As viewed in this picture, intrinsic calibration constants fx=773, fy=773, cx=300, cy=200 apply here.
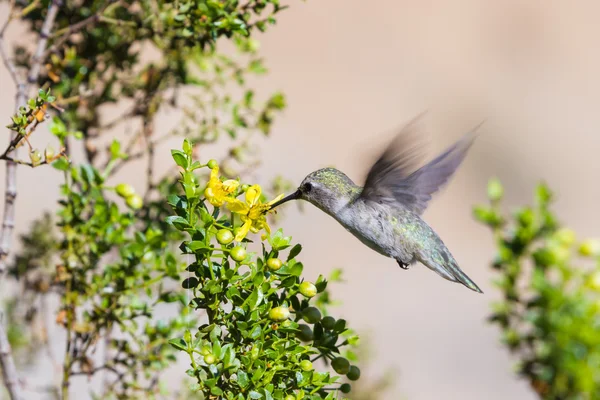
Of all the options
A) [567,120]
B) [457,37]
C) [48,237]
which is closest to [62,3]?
[48,237]

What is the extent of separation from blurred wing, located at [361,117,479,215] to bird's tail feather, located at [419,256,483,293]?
0.63 ft

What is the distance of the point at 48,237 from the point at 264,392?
5.38 ft

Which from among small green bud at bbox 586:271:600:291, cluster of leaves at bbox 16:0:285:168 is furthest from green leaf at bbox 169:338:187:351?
small green bud at bbox 586:271:600:291

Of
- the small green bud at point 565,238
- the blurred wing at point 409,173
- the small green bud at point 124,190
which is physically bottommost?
the small green bud at point 565,238

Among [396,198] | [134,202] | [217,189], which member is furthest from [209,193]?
[396,198]

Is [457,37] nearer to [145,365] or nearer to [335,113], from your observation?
[335,113]

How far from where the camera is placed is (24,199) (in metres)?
8.68

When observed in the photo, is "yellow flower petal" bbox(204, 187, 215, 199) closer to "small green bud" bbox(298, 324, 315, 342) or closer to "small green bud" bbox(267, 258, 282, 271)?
"small green bud" bbox(267, 258, 282, 271)

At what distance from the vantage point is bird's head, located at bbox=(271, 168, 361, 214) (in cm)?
235

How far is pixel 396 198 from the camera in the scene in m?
2.51

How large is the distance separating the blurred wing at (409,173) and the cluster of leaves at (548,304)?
222 mm

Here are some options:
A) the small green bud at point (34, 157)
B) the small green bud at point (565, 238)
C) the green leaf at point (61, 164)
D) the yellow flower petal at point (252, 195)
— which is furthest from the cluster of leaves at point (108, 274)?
the small green bud at point (565, 238)

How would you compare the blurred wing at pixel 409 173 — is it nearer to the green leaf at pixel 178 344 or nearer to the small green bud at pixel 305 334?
the small green bud at pixel 305 334

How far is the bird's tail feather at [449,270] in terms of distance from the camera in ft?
8.43
